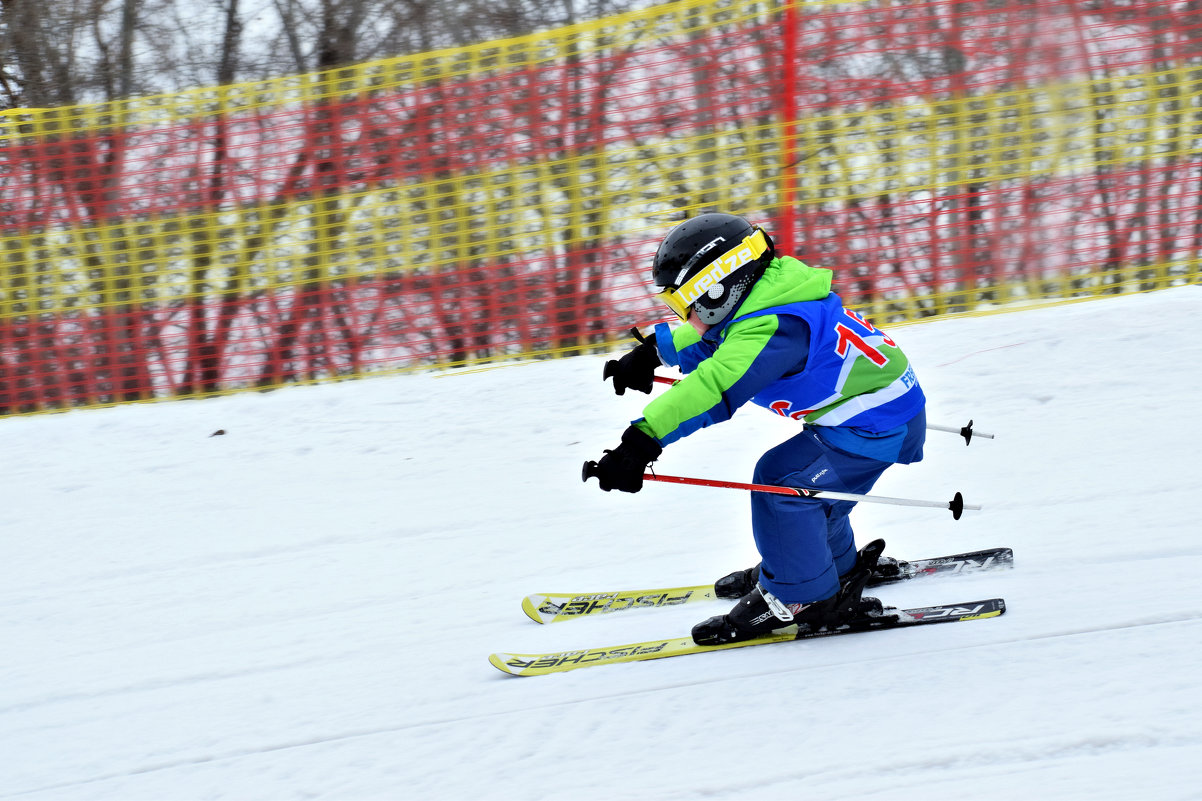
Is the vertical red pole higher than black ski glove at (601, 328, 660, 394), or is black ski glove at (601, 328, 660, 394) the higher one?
the vertical red pole

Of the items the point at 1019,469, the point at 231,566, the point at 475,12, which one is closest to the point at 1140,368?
the point at 1019,469

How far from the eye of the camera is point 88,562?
14.9ft

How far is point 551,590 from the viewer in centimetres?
386

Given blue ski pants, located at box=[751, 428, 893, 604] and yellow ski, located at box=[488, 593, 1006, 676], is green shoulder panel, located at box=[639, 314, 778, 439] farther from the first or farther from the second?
yellow ski, located at box=[488, 593, 1006, 676]

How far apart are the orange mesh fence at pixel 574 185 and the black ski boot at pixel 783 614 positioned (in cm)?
336

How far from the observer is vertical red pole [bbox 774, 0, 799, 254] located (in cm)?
616

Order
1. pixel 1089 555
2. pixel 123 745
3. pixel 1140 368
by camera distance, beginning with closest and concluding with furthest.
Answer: pixel 123 745 < pixel 1089 555 < pixel 1140 368

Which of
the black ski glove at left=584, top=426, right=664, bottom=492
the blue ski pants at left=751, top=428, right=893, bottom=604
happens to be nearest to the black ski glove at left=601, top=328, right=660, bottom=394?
the blue ski pants at left=751, top=428, right=893, bottom=604

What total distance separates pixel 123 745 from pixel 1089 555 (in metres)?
3.33

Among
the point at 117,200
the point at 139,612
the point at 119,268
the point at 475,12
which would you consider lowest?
the point at 139,612

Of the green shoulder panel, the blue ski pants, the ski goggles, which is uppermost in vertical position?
the ski goggles

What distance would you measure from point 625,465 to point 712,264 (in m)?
0.73

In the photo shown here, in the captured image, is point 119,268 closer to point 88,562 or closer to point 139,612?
point 88,562

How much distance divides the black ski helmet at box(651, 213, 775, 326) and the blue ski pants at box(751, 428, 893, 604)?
519mm
